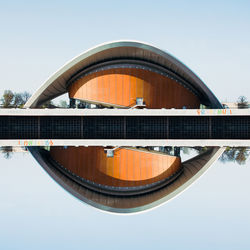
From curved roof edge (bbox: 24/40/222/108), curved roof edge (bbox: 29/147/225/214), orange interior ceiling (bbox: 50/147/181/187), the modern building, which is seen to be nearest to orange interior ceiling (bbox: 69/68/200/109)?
the modern building

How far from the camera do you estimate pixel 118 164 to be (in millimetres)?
26125

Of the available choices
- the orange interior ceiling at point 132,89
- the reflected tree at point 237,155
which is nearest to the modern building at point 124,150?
the orange interior ceiling at point 132,89

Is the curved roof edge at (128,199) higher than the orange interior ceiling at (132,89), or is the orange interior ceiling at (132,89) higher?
the orange interior ceiling at (132,89)

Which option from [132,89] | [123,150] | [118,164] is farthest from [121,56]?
[118,164]

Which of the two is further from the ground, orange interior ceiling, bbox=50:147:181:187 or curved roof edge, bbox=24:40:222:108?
curved roof edge, bbox=24:40:222:108

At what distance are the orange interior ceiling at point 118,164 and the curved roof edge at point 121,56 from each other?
5.96 metres

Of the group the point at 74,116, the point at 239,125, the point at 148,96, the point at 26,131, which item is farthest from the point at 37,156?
the point at 239,125

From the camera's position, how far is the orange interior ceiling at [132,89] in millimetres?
25406

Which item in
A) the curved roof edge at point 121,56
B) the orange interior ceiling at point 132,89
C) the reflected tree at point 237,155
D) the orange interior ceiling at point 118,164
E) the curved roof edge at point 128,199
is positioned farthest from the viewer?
the reflected tree at point 237,155

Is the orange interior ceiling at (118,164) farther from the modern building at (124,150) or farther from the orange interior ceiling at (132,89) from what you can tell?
the orange interior ceiling at (132,89)

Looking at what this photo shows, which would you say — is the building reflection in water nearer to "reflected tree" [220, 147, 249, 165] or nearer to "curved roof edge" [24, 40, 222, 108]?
"curved roof edge" [24, 40, 222, 108]

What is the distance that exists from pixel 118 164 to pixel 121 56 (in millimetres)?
9812

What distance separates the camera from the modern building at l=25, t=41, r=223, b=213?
80.9ft

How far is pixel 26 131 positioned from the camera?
82.0 ft
